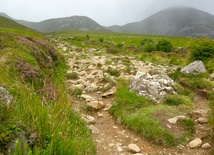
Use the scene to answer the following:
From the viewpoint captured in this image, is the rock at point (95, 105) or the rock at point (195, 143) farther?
the rock at point (95, 105)

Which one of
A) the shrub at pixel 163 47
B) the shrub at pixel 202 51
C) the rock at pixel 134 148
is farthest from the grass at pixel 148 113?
the shrub at pixel 163 47

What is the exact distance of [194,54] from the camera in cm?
1802

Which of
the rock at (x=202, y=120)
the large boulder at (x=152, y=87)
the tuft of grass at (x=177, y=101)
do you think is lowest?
the rock at (x=202, y=120)

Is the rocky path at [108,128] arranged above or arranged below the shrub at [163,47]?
below

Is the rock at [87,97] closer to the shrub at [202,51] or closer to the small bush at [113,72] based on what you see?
the small bush at [113,72]

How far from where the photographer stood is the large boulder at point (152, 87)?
875 cm

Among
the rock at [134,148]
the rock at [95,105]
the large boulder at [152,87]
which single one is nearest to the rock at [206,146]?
Answer: the rock at [134,148]

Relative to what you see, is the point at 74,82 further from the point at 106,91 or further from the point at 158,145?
the point at 158,145

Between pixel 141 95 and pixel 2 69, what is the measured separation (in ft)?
17.2

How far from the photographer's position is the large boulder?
8.75 meters

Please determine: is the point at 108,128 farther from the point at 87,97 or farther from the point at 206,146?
the point at 206,146

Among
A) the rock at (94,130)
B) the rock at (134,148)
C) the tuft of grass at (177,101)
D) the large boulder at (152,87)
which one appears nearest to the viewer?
the rock at (134,148)

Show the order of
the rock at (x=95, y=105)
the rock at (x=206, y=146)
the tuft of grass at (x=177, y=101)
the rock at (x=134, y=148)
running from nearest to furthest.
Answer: the rock at (x=134, y=148), the rock at (x=206, y=146), the rock at (x=95, y=105), the tuft of grass at (x=177, y=101)

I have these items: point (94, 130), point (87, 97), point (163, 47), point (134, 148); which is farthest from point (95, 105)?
point (163, 47)
